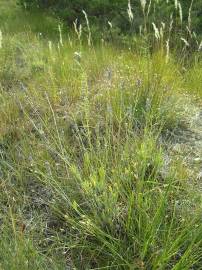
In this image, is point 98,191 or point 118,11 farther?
point 118,11

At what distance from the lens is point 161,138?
3377 millimetres

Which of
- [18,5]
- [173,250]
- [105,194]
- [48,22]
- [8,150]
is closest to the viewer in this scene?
[173,250]

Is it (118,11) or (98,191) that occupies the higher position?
(98,191)

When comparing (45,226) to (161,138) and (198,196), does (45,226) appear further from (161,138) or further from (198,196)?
(161,138)

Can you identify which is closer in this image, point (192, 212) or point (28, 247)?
point (28, 247)

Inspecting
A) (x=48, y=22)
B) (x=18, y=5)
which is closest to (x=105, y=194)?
(x=48, y=22)

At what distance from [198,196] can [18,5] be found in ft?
20.2

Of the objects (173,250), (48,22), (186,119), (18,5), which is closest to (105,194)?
(173,250)

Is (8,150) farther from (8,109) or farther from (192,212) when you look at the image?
(192,212)

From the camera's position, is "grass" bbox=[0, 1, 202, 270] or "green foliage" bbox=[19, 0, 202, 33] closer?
"grass" bbox=[0, 1, 202, 270]

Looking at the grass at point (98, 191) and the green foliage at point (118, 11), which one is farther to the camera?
the green foliage at point (118, 11)

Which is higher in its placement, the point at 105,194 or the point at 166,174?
the point at 105,194

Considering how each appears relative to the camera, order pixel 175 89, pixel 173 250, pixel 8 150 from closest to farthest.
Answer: pixel 173 250 → pixel 8 150 → pixel 175 89

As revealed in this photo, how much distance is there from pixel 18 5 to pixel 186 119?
4.99 metres
